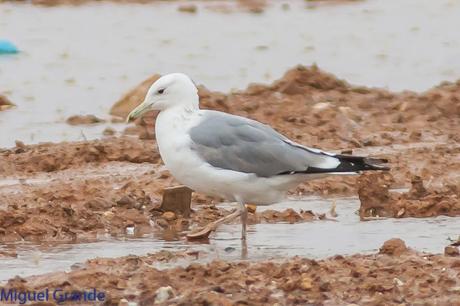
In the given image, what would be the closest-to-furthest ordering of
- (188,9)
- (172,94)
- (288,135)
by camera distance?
(172,94), (288,135), (188,9)

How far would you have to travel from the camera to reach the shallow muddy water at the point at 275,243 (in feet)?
28.6

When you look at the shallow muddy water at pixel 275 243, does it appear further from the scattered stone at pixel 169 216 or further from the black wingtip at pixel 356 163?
the black wingtip at pixel 356 163

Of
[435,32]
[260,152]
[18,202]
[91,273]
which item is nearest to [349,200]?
[260,152]

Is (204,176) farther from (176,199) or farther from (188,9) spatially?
(188,9)

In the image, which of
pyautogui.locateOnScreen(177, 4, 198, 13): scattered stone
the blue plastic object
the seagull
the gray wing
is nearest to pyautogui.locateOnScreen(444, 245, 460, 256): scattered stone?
the seagull

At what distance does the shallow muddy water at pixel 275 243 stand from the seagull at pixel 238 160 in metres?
0.24

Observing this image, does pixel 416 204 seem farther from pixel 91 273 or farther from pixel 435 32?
pixel 435 32

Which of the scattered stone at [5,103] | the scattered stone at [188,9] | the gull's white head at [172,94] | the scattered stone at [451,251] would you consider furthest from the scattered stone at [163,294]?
the scattered stone at [188,9]

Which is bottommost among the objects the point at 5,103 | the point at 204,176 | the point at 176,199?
the point at 176,199

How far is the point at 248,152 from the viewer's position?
9.52 m

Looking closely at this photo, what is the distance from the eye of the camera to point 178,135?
952 centimetres

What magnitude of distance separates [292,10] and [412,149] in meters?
12.4

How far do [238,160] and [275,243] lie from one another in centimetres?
62

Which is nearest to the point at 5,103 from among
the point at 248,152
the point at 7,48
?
the point at 7,48
